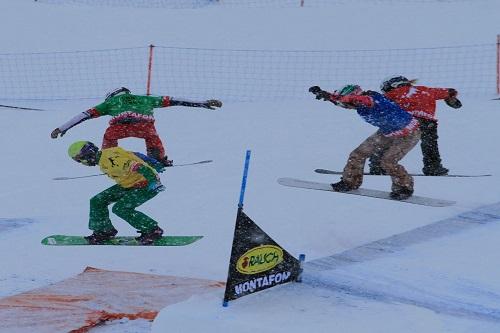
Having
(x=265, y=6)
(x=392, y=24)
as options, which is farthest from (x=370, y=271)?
(x=265, y=6)

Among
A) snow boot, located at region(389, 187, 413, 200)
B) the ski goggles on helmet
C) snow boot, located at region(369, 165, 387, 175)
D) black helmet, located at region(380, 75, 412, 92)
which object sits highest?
black helmet, located at region(380, 75, 412, 92)

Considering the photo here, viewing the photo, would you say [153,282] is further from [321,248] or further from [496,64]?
[496,64]

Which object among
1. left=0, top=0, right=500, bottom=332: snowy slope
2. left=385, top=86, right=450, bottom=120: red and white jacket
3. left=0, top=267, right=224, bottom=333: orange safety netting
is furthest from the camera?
left=385, top=86, right=450, bottom=120: red and white jacket

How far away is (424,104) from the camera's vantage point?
1309cm

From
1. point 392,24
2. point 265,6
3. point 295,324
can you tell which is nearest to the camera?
point 295,324

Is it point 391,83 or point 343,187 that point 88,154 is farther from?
point 391,83

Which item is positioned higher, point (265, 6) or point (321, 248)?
point (265, 6)

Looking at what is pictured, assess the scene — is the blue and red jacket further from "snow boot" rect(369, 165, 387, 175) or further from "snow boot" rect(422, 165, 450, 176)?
"snow boot" rect(422, 165, 450, 176)

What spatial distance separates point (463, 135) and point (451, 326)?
904cm

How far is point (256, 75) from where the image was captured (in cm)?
2111

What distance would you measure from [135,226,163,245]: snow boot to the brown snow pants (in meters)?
2.85

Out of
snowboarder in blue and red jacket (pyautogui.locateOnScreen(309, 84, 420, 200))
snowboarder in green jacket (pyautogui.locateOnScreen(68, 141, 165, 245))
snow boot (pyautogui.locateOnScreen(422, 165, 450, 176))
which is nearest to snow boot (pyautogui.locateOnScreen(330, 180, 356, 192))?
snowboarder in blue and red jacket (pyautogui.locateOnScreen(309, 84, 420, 200))

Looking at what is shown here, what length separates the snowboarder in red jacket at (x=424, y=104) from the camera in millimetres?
12727

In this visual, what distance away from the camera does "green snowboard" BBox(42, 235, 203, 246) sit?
10.3 meters
